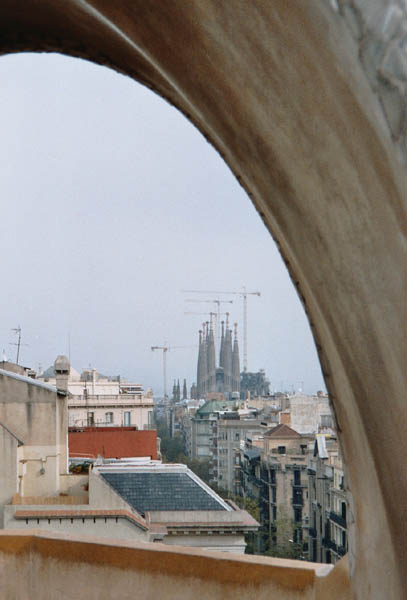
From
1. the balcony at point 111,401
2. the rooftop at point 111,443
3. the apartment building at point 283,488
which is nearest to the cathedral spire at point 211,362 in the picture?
the apartment building at point 283,488

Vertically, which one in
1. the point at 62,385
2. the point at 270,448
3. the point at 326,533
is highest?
the point at 62,385

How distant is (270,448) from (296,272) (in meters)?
25.5

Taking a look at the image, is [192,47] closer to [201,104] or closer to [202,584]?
[201,104]

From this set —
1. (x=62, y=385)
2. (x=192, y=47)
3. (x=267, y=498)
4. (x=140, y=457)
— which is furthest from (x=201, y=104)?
(x=267, y=498)

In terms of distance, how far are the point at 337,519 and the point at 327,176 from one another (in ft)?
59.3

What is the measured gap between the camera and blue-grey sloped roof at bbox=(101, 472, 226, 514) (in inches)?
385

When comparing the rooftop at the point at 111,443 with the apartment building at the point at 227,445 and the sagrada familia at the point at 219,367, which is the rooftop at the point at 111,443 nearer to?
the apartment building at the point at 227,445

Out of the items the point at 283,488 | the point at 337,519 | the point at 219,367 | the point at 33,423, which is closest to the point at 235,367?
the point at 219,367

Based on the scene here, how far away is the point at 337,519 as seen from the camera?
1795 cm

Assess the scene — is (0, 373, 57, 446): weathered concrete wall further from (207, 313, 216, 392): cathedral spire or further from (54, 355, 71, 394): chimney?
(207, 313, 216, 392): cathedral spire

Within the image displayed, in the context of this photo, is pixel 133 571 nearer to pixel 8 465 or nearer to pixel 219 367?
pixel 8 465

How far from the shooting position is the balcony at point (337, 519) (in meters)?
17.5

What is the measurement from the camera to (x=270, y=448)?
84.7 ft

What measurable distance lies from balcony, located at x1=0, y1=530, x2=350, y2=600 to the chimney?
27.4 ft
